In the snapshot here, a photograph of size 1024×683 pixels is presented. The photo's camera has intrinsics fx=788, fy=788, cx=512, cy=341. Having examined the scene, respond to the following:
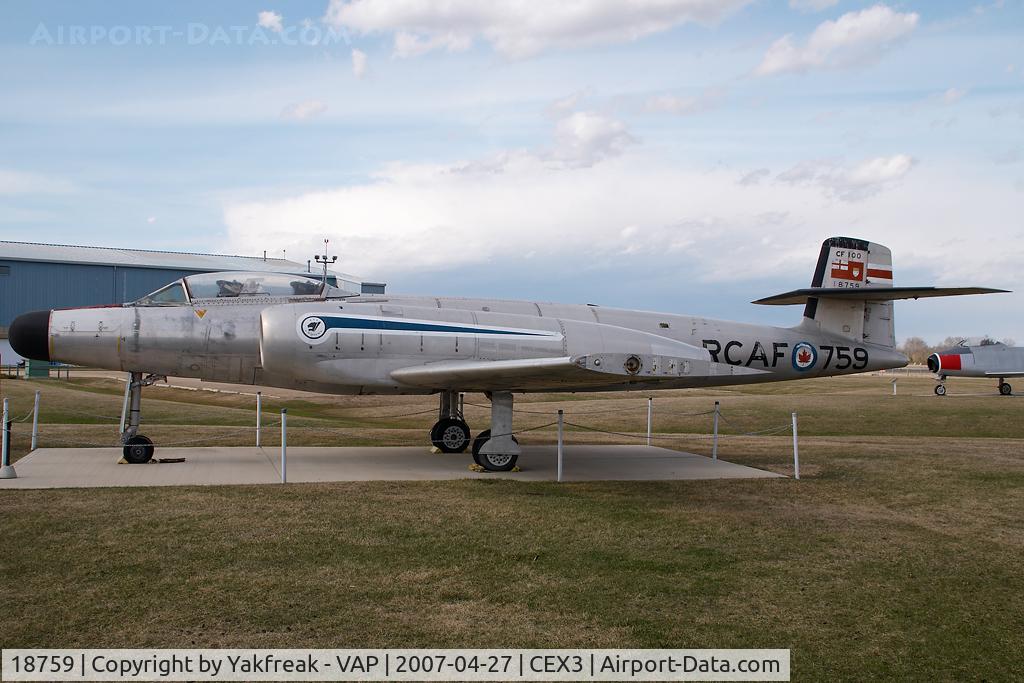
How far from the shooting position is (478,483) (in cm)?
1136

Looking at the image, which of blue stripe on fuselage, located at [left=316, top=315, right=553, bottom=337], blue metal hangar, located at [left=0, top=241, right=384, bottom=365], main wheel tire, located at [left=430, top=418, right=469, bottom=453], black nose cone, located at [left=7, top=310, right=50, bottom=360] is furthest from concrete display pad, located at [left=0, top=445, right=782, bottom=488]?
blue metal hangar, located at [left=0, top=241, right=384, bottom=365]

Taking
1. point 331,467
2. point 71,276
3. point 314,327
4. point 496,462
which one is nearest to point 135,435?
point 331,467

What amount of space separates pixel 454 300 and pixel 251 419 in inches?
473

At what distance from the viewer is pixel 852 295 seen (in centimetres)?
1512

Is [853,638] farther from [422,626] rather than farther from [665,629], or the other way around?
[422,626]

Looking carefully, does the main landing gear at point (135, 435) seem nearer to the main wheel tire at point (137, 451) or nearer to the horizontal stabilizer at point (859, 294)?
the main wheel tire at point (137, 451)

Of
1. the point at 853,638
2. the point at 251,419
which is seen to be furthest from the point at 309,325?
the point at 251,419

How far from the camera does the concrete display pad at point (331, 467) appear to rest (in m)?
11.1

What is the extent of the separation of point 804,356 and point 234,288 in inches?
414

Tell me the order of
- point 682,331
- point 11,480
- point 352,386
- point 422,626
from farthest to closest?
point 682,331 < point 352,386 < point 11,480 < point 422,626

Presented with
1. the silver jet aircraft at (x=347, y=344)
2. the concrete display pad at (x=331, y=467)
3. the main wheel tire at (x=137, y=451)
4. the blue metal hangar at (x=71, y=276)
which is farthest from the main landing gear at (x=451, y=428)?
the blue metal hangar at (x=71, y=276)

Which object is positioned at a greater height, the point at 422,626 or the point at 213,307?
the point at 213,307

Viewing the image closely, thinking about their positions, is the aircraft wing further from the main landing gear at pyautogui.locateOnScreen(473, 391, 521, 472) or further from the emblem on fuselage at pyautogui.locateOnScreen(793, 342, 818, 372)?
the emblem on fuselage at pyautogui.locateOnScreen(793, 342, 818, 372)

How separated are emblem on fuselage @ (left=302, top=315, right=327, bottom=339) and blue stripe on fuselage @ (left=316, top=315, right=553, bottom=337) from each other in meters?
0.07
